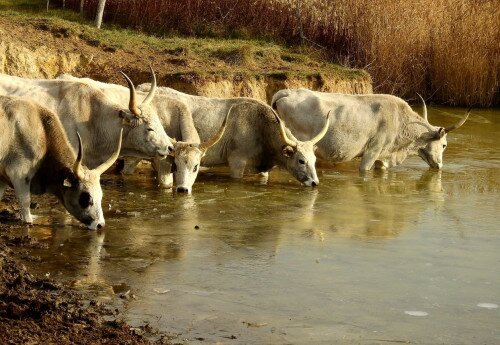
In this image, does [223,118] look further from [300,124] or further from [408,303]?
[408,303]

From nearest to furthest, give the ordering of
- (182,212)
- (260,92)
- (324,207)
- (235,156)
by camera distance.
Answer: (182,212)
(324,207)
(235,156)
(260,92)

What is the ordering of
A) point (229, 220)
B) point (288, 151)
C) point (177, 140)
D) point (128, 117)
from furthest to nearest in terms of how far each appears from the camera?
point (288, 151), point (177, 140), point (128, 117), point (229, 220)

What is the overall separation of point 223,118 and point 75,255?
5.53 m

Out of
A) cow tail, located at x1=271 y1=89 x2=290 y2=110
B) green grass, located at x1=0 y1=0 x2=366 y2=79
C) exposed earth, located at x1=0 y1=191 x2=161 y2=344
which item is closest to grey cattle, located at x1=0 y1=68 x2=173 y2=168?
cow tail, located at x1=271 y1=89 x2=290 y2=110

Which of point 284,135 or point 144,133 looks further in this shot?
point 284,135

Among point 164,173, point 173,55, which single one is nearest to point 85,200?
point 164,173

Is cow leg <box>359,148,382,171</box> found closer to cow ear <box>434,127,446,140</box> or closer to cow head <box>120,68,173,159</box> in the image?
cow ear <box>434,127,446,140</box>

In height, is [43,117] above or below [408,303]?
above

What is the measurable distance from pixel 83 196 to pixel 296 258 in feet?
7.42

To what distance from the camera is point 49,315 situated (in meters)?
7.85

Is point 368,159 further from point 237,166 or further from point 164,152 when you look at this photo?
point 164,152

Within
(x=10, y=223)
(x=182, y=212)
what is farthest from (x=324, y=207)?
(x=10, y=223)

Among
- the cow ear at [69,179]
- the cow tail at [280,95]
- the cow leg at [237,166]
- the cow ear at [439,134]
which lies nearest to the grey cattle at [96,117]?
the cow leg at [237,166]

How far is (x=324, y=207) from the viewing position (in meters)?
13.4
